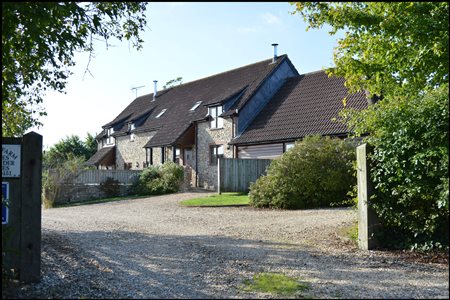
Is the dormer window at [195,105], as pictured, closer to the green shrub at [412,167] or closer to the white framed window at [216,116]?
the white framed window at [216,116]

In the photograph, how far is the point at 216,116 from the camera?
29.9 m

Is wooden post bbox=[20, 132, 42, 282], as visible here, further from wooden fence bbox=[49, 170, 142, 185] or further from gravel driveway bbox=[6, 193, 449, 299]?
wooden fence bbox=[49, 170, 142, 185]

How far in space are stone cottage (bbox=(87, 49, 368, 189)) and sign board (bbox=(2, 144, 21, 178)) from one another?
1757 cm

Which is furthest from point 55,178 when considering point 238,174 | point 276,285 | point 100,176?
point 276,285

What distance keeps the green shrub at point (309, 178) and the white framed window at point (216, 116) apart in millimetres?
12303

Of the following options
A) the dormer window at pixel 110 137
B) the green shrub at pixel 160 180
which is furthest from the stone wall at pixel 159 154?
the dormer window at pixel 110 137

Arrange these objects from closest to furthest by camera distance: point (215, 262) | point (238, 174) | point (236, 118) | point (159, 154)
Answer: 1. point (215, 262)
2. point (238, 174)
3. point (236, 118)
4. point (159, 154)

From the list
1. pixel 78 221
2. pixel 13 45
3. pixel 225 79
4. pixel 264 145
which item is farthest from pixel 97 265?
pixel 225 79

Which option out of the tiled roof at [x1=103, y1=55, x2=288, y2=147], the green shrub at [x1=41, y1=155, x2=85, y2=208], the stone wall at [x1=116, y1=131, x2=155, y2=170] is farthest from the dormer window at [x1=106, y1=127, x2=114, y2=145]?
the green shrub at [x1=41, y1=155, x2=85, y2=208]

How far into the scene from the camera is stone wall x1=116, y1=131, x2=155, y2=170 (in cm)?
3691

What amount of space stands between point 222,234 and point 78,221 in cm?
590

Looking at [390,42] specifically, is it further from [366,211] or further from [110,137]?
[110,137]

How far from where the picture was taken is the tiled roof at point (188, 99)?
3059 centimetres

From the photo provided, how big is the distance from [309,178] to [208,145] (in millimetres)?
13741
